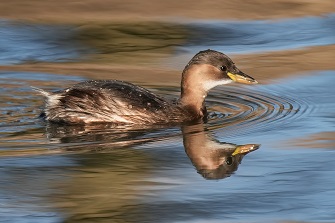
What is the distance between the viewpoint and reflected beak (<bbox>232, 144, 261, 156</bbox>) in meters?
8.67

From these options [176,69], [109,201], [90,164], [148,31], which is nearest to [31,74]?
[176,69]

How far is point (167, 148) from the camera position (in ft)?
28.9

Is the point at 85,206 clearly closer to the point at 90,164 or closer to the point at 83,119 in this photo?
the point at 90,164

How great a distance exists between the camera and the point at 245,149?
8.76 m

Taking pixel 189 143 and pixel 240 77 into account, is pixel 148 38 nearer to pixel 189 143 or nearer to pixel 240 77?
pixel 240 77

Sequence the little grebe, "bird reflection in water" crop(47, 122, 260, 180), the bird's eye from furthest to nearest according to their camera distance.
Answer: the bird's eye → the little grebe → "bird reflection in water" crop(47, 122, 260, 180)

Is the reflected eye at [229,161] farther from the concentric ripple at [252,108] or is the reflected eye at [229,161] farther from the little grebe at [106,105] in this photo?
the little grebe at [106,105]

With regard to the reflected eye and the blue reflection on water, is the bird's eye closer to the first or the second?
the reflected eye

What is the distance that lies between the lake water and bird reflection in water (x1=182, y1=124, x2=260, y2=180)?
0.05 feet

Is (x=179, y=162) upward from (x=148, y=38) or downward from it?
downward

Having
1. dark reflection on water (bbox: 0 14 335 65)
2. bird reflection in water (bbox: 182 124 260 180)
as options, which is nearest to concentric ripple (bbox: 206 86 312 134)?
bird reflection in water (bbox: 182 124 260 180)

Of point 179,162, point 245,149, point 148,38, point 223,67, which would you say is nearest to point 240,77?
point 223,67

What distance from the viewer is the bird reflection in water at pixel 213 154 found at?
26.7 feet

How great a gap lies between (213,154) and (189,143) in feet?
1.46
